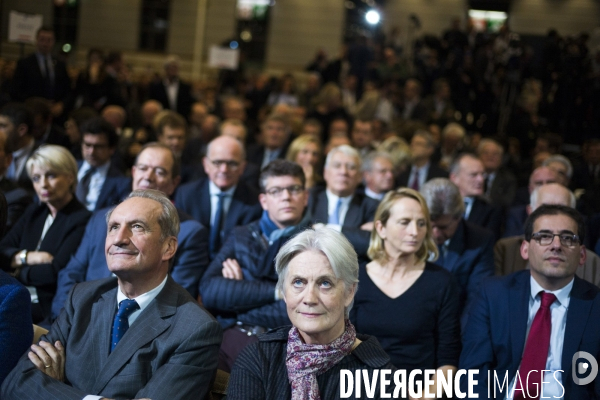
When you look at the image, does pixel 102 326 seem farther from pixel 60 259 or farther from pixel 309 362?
pixel 60 259

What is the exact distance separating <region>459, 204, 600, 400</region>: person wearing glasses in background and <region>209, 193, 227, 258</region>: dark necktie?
6.75ft

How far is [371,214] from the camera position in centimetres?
487

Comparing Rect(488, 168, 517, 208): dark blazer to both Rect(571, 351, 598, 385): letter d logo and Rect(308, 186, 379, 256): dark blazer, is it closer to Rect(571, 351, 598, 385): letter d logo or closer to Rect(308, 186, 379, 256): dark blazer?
Rect(308, 186, 379, 256): dark blazer

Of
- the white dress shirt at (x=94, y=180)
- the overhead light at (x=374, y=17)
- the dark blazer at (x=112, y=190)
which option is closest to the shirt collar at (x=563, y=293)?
the dark blazer at (x=112, y=190)

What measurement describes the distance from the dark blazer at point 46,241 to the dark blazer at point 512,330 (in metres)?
2.28

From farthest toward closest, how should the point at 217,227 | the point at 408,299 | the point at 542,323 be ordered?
the point at 217,227
the point at 408,299
the point at 542,323

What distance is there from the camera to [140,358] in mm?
2611

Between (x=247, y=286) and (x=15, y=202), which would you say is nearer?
(x=247, y=286)

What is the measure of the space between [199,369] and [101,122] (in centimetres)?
350

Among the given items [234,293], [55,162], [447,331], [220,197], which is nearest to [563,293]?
[447,331]

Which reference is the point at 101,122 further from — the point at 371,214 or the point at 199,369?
the point at 199,369

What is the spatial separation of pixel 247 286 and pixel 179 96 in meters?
7.01

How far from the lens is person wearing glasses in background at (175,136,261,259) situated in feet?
16.3

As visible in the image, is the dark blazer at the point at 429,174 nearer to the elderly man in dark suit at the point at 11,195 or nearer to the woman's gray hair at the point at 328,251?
the elderly man in dark suit at the point at 11,195
